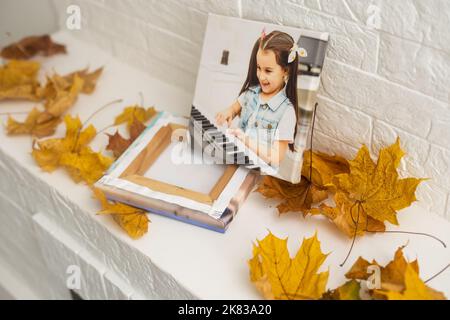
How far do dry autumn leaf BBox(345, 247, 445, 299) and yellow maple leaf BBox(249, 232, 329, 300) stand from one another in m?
0.05

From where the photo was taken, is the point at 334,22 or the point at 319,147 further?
the point at 319,147

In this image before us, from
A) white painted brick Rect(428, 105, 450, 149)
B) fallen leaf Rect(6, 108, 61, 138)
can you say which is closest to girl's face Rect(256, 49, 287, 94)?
white painted brick Rect(428, 105, 450, 149)

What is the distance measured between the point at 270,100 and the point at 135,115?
336 millimetres

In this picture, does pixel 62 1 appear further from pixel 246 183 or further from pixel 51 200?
pixel 246 183

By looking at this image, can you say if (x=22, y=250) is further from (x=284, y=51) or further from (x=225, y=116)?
(x=284, y=51)

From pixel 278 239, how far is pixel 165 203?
21cm

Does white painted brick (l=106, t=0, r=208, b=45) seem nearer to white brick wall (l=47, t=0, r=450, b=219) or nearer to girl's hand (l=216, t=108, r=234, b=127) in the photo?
white brick wall (l=47, t=0, r=450, b=219)

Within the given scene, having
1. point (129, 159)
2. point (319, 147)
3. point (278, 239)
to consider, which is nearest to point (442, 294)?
point (278, 239)

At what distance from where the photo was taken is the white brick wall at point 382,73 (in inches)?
28.8

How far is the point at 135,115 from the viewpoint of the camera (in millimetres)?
1067

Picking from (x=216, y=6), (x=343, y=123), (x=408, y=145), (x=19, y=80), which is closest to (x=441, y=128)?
(x=408, y=145)

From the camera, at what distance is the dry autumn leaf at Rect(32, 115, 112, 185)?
96cm

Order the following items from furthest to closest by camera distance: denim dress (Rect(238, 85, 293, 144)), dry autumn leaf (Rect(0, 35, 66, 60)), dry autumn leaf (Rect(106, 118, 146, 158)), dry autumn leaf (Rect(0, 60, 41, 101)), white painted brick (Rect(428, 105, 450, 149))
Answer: dry autumn leaf (Rect(0, 35, 66, 60)) → dry autumn leaf (Rect(0, 60, 41, 101)) → dry autumn leaf (Rect(106, 118, 146, 158)) → denim dress (Rect(238, 85, 293, 144)) → white painted brick (Rect(428, 105, 450, 149))

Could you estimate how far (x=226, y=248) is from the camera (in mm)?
826
